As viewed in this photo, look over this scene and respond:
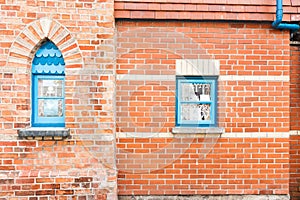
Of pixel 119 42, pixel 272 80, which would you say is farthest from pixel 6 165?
pixel 272 80

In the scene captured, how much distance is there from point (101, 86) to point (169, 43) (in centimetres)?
130

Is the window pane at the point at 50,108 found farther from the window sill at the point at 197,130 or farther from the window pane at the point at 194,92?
the window pane at the point at 194,92

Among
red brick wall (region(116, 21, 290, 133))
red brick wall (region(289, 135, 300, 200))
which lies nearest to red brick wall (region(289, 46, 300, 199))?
red brick wall (region(289, 135, 300, 200))

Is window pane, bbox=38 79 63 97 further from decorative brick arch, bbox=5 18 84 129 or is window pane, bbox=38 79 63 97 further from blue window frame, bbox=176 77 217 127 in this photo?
blue window frame, bbox=176 77 217 127

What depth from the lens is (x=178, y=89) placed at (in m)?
3.97

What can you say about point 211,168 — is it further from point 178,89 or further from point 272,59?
point 272,59

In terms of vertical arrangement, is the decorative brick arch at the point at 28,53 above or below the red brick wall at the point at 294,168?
above

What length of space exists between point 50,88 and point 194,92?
7.55 feet

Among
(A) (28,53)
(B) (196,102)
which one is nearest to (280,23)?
(B) (196,102)

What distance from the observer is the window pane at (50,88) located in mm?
3713

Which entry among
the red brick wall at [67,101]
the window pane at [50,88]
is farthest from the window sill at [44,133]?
the window pane at [50,88]

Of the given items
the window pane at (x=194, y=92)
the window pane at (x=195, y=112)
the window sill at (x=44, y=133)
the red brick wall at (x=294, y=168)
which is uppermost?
the window pane at (x=194, y=92)

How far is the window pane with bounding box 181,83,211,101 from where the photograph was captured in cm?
398

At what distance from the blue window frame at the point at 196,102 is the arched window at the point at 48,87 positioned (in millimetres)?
1872
